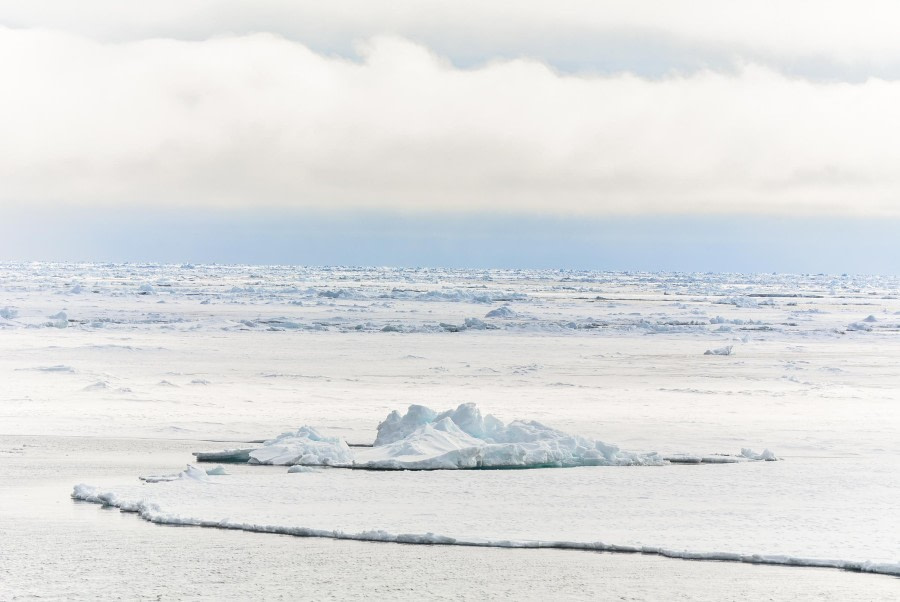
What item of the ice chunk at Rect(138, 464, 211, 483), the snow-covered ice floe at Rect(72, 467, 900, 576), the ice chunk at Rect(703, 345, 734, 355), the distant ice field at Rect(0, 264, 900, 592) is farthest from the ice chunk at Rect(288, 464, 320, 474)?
the ice chunk at Rect(703, 345, 734, 355)

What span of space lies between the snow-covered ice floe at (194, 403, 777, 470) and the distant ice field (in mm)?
374

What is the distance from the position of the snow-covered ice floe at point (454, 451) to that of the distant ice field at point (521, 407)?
37 cm

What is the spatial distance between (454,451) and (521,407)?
4.80m

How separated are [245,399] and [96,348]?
A: 28.0 ft

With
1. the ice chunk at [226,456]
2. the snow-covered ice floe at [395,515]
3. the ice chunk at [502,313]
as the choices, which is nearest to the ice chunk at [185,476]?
the snow-covered ice floe at [395,515]

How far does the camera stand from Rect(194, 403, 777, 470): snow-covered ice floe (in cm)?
1123

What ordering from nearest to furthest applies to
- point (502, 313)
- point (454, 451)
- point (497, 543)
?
point (497, 543) < point (454, 451) < point (502, 313)

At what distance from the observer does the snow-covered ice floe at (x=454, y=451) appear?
36.9 feet

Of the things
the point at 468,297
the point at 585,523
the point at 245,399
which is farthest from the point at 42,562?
the point at 468,297

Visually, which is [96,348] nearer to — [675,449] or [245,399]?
[245,399]

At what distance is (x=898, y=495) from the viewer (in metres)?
9.71

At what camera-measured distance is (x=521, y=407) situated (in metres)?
16.0

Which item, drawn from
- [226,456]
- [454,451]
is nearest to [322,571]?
[454,451]

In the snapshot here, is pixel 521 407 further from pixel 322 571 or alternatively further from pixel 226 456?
pixel 322 571
